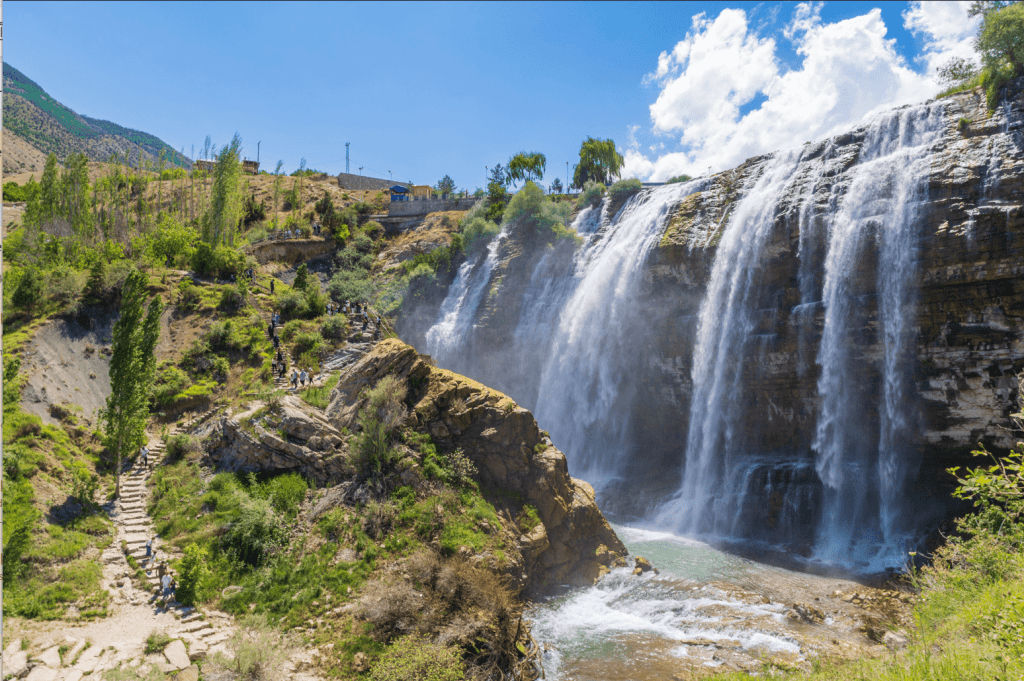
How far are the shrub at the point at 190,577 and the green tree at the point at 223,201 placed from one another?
32.0 meters

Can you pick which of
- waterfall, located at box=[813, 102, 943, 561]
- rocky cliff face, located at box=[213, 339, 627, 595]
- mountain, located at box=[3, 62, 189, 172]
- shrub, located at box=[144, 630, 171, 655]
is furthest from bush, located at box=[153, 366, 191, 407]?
mountain, located at box=[3, 62, 189, 172]

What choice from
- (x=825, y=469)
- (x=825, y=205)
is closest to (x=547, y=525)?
(x=825, y=469)

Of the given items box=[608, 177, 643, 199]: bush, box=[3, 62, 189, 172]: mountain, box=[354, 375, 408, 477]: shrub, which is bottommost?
box=[354, 375, 408, 477]: shrub

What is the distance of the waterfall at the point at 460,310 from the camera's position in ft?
152

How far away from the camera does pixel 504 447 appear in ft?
71.0

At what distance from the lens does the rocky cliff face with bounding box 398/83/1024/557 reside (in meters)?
23.1

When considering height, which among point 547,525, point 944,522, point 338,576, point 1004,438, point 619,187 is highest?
point 619,187

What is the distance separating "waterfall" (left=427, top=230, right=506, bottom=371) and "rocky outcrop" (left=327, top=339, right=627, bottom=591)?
2323 centimetres

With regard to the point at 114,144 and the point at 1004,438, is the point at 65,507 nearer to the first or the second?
the point at 1004,438

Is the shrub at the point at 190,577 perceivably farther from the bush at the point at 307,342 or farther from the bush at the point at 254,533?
the bush at the point at 307,342

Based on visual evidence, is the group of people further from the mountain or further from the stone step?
the mountain

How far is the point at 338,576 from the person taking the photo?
16.9 m

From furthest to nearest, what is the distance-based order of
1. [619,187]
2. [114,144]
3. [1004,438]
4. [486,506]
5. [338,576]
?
[114,144], [619,187], [1004,438], [486,506], [338,576]

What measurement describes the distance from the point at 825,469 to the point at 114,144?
511ft
